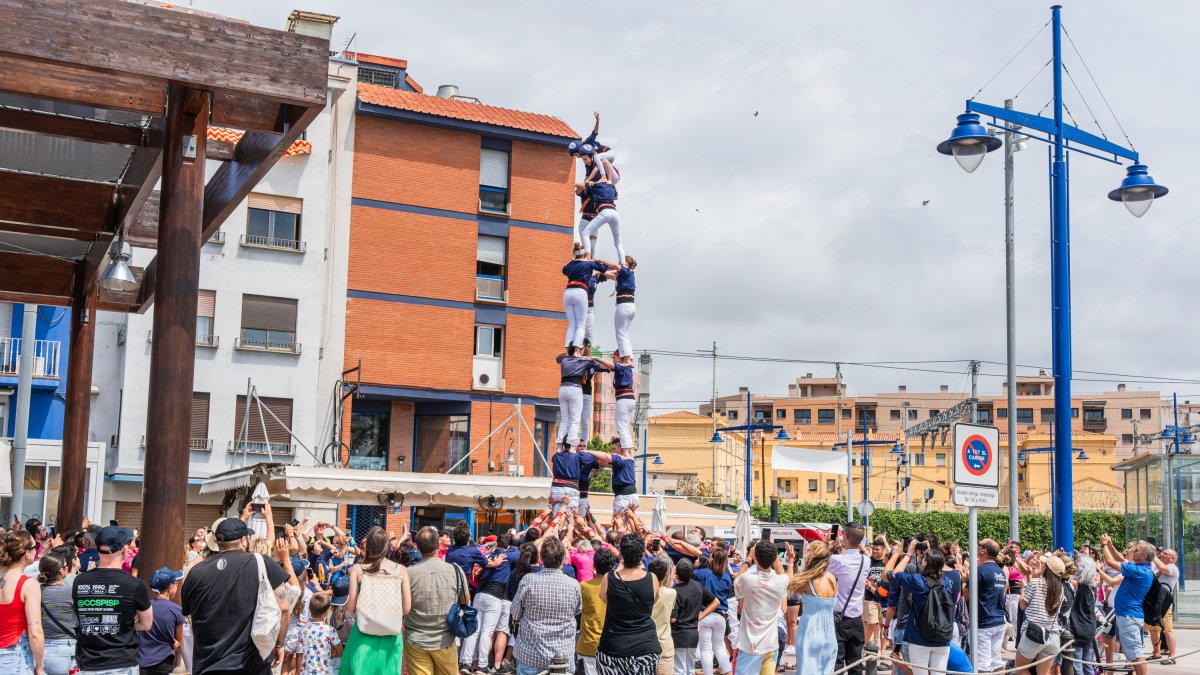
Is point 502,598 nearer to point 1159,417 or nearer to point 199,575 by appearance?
point 199,575

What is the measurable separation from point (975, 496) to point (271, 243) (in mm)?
27753

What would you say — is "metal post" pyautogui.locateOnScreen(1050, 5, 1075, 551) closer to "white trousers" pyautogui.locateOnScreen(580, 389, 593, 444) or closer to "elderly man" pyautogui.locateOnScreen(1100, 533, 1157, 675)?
"elderly man" pyautogui.locateOnScreen(1100, 533, 1157, 675)

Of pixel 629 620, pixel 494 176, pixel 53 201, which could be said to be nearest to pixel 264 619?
pixel 629 620

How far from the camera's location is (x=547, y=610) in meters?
9.29

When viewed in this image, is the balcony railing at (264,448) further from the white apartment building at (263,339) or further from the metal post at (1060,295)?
the metal post at (1060,295)

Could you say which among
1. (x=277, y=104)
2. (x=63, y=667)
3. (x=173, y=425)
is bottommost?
(x=63, y=667)

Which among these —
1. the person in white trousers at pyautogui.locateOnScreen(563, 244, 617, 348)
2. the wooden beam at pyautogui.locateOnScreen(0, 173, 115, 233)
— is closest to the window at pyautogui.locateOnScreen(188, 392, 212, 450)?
the person in white trousers at pyautogui.locateOnScreen(563, 244, 617, 348)

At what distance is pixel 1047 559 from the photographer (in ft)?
38.1

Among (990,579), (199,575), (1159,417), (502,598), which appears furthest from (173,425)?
(1159,417)

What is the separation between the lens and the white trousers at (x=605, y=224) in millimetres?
19156

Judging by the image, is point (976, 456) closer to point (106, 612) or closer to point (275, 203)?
point (106, 612)

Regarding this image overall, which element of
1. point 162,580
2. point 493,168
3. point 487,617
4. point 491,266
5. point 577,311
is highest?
point 493,168

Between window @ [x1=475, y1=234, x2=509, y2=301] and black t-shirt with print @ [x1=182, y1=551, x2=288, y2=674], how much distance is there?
30.5 metres

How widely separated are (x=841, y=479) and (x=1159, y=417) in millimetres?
30104
